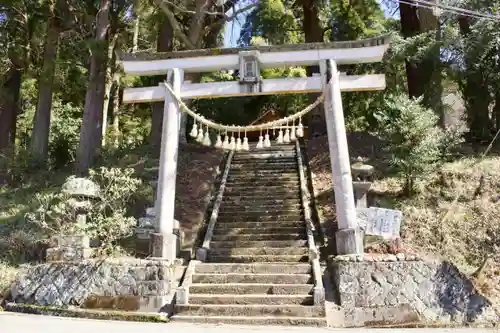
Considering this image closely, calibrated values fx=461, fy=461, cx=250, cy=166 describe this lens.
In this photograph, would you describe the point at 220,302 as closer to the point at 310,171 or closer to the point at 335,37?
the point at 310,171

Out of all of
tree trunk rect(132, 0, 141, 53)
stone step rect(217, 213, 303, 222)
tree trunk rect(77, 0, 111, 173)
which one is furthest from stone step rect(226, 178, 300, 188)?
tree trunk rect(132, 0, 141, 53)

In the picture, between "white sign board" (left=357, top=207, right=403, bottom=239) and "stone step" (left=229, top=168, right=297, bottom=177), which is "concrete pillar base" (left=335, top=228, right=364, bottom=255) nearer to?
"white sign board" (left=357, top=207, right=403, bottom=239)

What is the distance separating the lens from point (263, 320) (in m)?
7.06

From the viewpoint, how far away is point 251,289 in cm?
790

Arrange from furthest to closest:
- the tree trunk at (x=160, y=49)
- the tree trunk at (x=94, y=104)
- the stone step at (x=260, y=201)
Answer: the tree trunk at (x=160, y=49)
the tree trunk at (x=94, y=104)
the stone step at (x=260, y=201)

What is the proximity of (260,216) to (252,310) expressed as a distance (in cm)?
380

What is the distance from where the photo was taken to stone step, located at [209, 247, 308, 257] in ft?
30.7

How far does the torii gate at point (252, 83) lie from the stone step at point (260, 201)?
9.07 ft

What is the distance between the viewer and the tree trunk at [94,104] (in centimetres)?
1389

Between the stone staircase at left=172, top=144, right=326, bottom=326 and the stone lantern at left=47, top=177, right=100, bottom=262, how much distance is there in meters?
2.10

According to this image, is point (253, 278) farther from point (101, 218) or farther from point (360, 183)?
point (101, 218)

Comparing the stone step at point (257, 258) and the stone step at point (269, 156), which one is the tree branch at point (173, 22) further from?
the stone step at point (257, 258)

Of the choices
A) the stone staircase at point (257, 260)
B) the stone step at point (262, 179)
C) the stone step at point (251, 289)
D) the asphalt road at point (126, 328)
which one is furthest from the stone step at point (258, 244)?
the stone step at point (262, 179)

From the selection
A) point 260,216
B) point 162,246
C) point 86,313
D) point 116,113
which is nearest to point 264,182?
point 260,216
